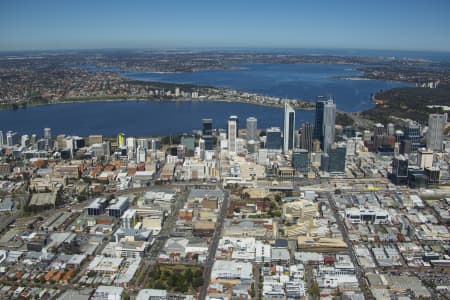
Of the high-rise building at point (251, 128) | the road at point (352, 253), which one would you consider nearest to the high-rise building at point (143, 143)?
the high-rise building at point (251, 128)

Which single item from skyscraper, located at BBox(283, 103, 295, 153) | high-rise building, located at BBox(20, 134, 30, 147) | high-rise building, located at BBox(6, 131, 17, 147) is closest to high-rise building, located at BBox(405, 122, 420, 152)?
skyscraper, located at BBox(283, 103, 295, 153)

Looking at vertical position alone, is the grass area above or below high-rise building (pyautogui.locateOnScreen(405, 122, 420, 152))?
below

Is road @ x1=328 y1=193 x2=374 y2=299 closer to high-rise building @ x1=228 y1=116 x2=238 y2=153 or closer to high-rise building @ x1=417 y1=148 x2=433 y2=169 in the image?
high-rise building @ x1=417 y1=148 x2=433 y2=169

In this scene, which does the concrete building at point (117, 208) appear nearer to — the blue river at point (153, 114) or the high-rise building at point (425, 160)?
the blue river at point (153, 114)

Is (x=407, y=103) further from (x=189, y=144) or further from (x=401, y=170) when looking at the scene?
(x=189, y=144)

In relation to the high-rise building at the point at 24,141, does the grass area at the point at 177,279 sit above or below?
below

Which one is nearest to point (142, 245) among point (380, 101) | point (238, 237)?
point (238, 237)
